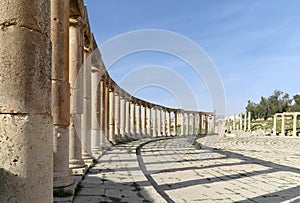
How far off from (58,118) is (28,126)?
318 centimetres

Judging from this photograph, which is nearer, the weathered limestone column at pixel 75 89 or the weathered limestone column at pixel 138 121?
the weathered limestone column at pixel 75 89

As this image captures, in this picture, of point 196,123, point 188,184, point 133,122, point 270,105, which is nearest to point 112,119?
point 133,122

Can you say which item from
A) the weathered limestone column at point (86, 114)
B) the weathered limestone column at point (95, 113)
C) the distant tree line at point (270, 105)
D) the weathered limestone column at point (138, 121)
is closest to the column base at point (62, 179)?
the weathered limestone column at point (86, 114)

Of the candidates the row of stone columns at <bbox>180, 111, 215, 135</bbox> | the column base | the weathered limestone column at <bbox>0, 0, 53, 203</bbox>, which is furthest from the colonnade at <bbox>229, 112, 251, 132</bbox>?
the weathered limestone column at <bbox>0, 0, 53, 203</bbox>

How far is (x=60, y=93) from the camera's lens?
577cm

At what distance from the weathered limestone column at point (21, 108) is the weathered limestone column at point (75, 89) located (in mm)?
5177

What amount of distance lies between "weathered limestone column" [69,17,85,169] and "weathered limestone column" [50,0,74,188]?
1.90 m

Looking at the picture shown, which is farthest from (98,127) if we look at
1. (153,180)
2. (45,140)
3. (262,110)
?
(262,110)

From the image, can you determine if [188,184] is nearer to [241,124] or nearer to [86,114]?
[86,114]

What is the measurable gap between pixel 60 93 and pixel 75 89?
223 centimetres

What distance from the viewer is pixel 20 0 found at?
2.75 m

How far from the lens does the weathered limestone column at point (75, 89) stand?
7996 mm

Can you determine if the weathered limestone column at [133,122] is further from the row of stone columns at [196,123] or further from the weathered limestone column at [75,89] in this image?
the weathered limestone column at [75,89]

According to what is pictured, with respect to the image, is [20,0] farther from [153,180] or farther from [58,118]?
[153,180]
